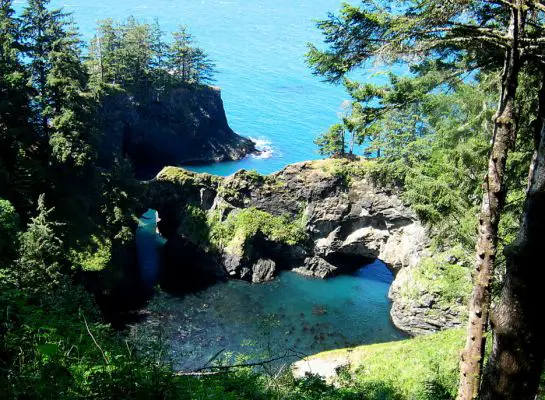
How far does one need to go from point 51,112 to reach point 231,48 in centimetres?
7660

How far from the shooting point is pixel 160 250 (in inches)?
1796

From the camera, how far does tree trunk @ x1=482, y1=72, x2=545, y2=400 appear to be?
481 cm

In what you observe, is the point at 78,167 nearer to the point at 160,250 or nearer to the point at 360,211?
the point at 160,250

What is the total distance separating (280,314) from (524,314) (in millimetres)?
31532

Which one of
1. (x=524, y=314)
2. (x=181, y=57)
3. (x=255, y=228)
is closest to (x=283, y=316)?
(x=255, y=228)

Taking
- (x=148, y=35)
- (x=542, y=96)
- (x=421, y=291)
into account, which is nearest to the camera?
(x=542, y=96)

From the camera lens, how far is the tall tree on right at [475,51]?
7371 millimetres

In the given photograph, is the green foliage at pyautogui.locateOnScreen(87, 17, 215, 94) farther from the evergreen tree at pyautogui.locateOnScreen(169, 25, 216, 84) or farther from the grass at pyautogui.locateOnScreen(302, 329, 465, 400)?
the grass at pyautogui.locateOnScreen(302, 329, 465, 400)

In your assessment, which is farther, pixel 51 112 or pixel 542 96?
pixel 51 112

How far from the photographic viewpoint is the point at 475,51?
10.8 metres

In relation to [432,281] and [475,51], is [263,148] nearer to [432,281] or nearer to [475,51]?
[432,281]

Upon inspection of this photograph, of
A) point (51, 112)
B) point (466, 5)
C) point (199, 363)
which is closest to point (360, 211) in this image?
point (199, 363)

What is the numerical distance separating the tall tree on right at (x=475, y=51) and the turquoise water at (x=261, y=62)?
161 ft

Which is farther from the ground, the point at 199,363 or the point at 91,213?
the point at 91,213
